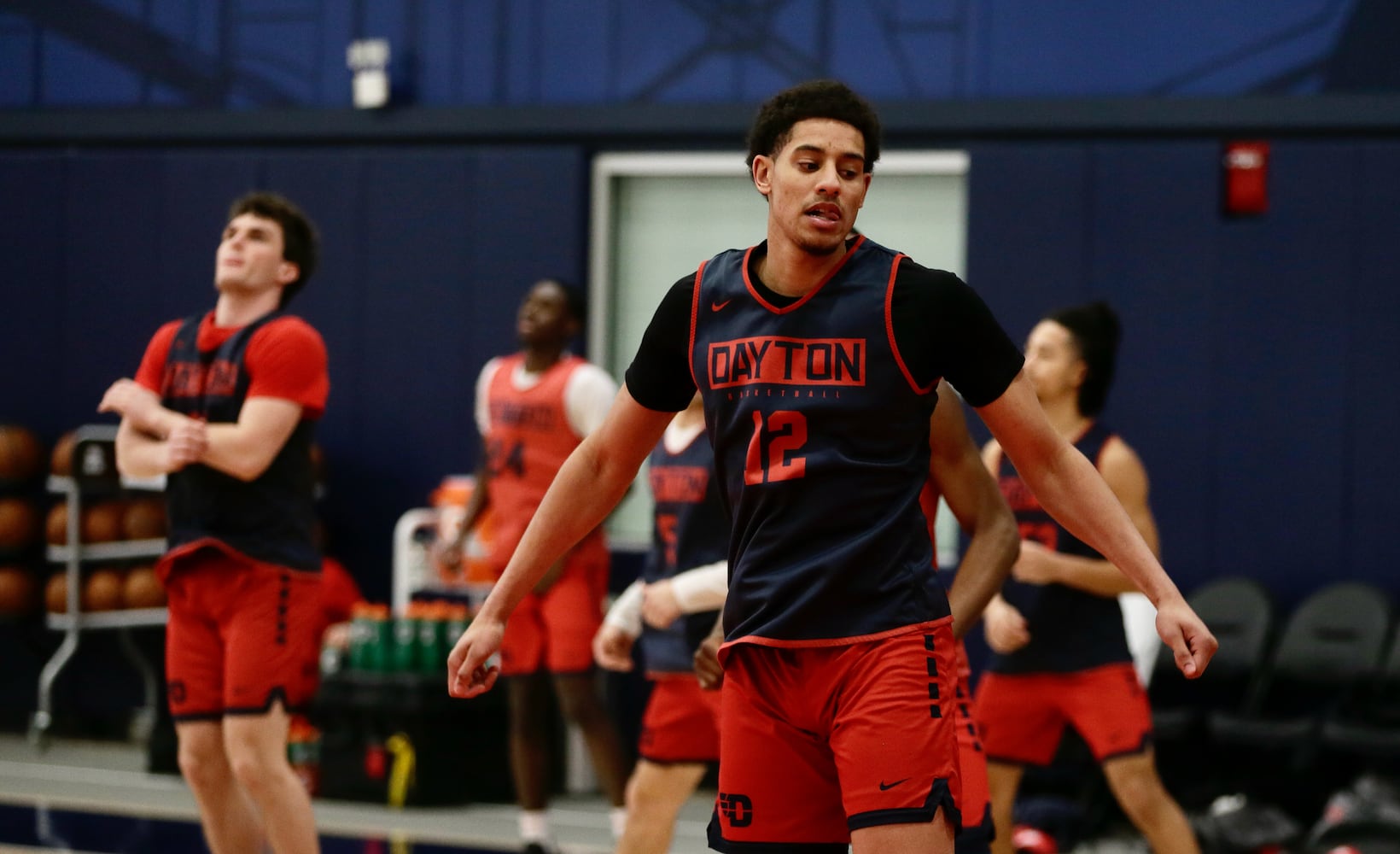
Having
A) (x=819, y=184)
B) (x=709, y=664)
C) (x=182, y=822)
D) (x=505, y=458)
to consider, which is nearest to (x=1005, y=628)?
(x=709, y=664)

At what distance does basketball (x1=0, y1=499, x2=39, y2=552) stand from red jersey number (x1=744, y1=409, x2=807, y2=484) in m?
6.69

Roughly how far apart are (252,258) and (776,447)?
2211 mm

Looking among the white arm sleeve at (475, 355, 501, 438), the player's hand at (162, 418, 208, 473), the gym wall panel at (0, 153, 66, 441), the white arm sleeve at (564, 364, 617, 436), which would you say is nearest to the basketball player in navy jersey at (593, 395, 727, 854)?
the player's hand at (162, 418, 208, 473)

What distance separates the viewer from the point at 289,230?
4715 millimetres

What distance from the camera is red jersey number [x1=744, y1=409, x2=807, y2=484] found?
2.83 metres

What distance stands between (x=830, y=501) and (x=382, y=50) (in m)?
6.32

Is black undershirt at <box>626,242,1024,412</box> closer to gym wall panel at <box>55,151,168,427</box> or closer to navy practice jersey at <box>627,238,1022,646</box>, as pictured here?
navy practice jersey at <box>627,238,1022,646</box>

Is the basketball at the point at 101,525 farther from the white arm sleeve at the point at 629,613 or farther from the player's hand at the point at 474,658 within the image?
the player's hand at the point at 474,658

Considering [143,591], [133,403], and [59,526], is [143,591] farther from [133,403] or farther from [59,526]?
[133,403]

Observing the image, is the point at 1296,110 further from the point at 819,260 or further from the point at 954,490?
the point at 819,260

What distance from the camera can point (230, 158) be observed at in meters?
8.87

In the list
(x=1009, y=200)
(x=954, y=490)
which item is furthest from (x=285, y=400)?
(x=1009, y=200)

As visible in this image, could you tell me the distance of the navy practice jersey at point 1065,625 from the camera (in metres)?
4.73

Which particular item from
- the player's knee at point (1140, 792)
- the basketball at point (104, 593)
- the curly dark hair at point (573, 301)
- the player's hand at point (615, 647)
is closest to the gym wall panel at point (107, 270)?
the basketball at point (104, 593)
